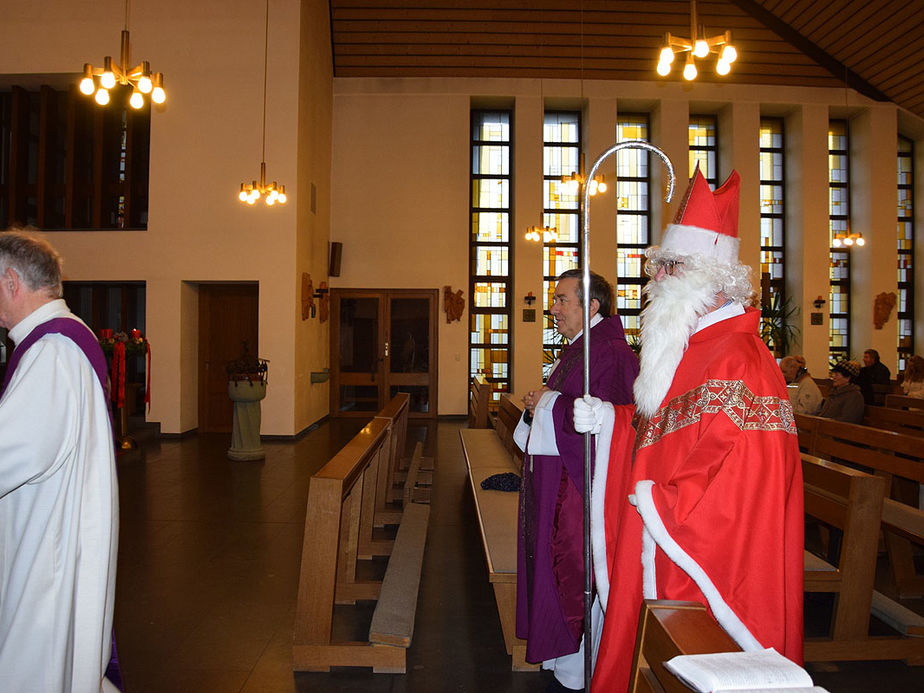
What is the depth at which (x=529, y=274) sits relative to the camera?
11.3 meters

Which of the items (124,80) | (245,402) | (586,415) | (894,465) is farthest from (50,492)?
(245,402)

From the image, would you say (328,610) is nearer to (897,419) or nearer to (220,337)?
(897,419)

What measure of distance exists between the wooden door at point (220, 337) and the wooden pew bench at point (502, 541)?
552cm

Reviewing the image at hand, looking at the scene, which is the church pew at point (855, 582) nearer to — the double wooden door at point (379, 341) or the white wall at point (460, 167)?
the white wall at point (460, 167)

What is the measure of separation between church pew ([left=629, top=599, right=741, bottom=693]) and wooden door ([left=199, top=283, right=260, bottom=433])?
28.1ft

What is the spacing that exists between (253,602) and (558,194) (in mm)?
10062

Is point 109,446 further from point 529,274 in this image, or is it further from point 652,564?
point 529,274

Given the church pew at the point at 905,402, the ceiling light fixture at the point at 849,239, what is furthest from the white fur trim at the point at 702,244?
the ceiling light fixture at the point at 849,239

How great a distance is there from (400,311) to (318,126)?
3.34 metres

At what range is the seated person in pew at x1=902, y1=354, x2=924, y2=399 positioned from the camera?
276 inches

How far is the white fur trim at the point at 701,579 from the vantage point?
1553 millimetres

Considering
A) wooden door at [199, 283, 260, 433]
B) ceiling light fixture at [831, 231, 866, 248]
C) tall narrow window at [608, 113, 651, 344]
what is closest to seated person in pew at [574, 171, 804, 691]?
wooden door at [199, 283, 260, 433]

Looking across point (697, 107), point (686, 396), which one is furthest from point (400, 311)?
point (686, 396)

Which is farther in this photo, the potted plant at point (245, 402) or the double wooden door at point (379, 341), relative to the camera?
the double wooden door at point (379, 341)
